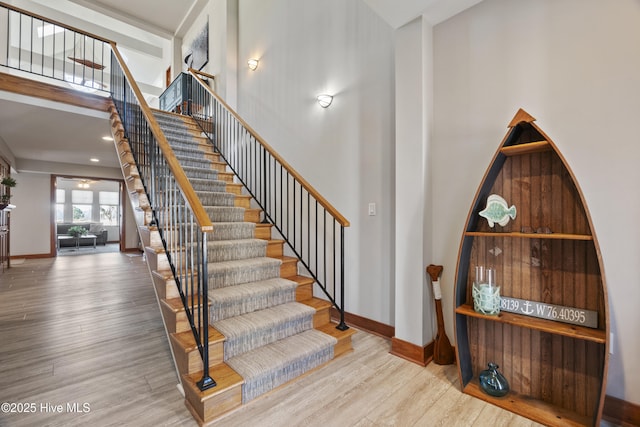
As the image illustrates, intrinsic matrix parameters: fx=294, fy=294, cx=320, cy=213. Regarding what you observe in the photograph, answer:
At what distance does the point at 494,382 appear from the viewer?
72.7 inches

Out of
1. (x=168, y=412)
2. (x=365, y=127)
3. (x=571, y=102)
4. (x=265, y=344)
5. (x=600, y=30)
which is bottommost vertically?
(x=168, y=412)

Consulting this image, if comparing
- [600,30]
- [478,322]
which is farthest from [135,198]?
[600,30]

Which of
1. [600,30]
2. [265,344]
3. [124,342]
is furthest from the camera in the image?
[124,342]

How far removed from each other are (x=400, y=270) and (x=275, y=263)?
1.19 metres

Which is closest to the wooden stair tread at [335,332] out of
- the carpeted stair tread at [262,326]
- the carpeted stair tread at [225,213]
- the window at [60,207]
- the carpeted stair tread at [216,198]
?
the carpeted stair tread at [262,326]

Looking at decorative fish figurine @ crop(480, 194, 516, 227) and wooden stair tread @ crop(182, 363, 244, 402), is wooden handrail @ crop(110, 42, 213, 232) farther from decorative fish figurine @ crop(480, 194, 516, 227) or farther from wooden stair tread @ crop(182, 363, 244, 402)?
decorative fish figurine @ crop(480, 194, 516, 227)

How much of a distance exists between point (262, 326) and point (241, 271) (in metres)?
0.63

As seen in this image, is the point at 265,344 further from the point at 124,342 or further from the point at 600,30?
the point at 600,30

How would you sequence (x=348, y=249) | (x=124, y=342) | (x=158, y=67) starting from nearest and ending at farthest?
(x=124, y=342) < (x=348, y=249) < (x=158, y=67)

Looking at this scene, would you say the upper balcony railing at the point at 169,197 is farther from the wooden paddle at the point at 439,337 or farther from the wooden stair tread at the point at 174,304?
the wooden paddle at the point at 439,337

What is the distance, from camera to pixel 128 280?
505 centimetres

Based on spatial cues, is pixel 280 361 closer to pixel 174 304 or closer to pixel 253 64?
pixel 174 304

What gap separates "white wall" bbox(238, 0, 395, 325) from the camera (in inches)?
109

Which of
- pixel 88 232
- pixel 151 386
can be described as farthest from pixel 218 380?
→ pixel 88 232
